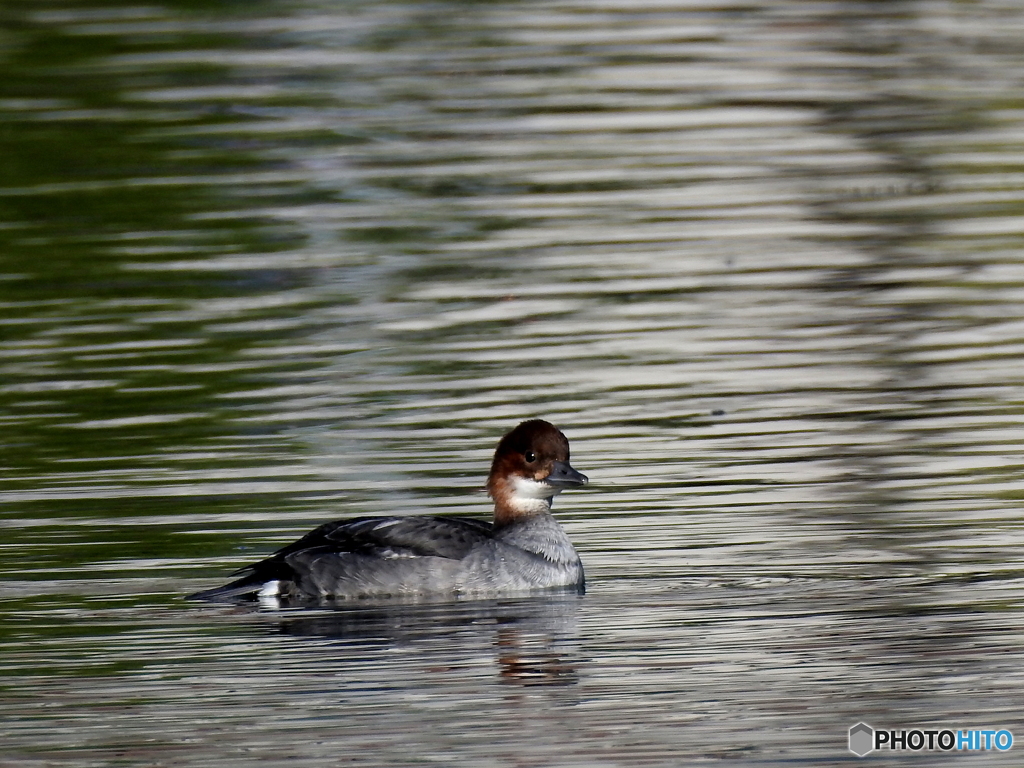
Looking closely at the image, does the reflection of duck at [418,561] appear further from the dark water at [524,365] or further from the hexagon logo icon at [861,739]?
the hexagon logo icon at [861,739]

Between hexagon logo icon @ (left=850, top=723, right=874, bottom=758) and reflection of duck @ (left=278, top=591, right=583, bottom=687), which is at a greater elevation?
hexagon logo icon @ (left=850, top=723, right=874, bottom=758)

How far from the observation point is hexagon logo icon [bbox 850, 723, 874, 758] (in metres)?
8.89

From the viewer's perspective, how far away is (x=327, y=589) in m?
12.1

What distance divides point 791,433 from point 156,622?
5085mm

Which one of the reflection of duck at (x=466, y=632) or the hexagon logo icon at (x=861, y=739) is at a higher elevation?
the hexagon logo icon at (x=861, y=739)

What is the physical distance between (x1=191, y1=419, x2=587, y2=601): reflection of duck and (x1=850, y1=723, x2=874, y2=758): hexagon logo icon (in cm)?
305

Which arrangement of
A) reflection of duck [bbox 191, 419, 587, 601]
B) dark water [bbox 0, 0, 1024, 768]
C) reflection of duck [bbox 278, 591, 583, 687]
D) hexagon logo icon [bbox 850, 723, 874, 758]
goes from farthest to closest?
1. reflection of duck [bbox 191, 419, 587, 601]
2. reflection of duck [bbox 278, 591, 583, 687]
3. dark water [bbox 0, 0, 1024, 768]
4. hexagon logo icon [bbox 850, 723, 874, 758]

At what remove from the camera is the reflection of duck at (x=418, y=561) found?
11.9 m

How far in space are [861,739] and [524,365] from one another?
786 cm

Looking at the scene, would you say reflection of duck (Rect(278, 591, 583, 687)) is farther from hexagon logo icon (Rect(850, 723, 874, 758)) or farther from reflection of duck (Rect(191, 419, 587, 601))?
hexagon logo icon (Rect(850, 723, 874, 758))

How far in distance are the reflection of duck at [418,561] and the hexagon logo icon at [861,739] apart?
3049 mm

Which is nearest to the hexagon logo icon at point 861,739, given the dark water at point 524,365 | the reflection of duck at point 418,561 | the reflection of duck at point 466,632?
the dark water at point 524,365

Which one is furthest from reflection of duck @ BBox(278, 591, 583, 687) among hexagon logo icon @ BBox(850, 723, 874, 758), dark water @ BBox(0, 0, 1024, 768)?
hexagon logo icon @ BBox(850, 723, 874, 758)

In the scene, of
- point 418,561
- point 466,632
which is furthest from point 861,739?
point 418,561
